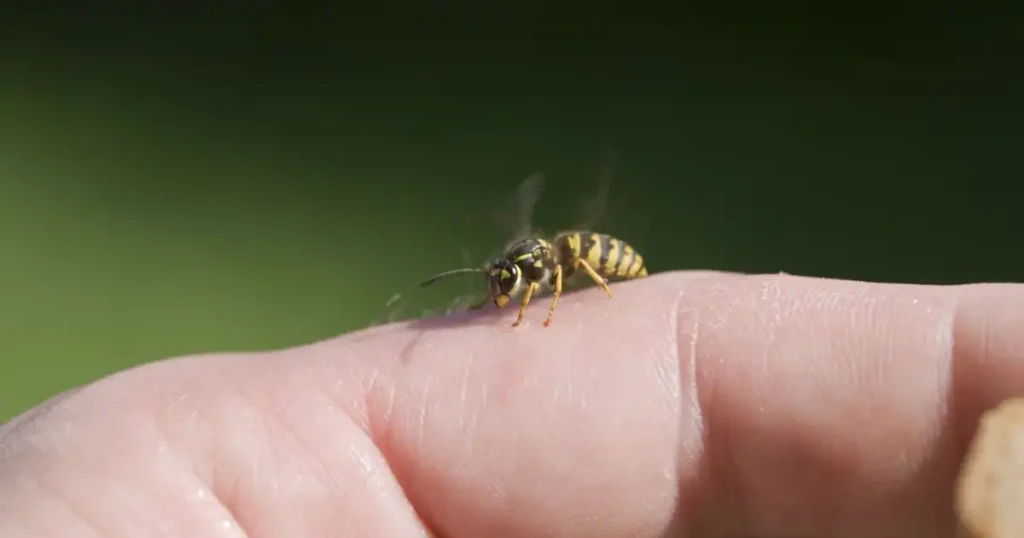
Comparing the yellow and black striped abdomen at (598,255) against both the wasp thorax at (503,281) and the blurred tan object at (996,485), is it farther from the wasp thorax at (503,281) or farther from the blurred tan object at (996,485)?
the blurred tan object at (996,485)

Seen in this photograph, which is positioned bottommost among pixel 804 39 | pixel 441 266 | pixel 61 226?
pixel 441 266

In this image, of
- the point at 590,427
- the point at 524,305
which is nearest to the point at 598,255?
the point at 524,305

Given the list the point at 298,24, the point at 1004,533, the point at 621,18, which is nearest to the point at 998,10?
the point at 621,18

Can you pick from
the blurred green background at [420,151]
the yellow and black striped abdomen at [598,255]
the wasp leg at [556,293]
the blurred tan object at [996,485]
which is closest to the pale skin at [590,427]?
the wasp leg at [556,293]

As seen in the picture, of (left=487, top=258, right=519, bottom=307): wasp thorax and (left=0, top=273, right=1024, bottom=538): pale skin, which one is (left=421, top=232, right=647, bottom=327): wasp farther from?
(left=0, top=273, right=1024, bottom=538): pale skin

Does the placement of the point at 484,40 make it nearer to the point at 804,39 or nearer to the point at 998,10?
the point at 804,39

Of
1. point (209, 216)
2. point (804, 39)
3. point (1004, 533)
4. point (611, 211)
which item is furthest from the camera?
point (804, 39)
